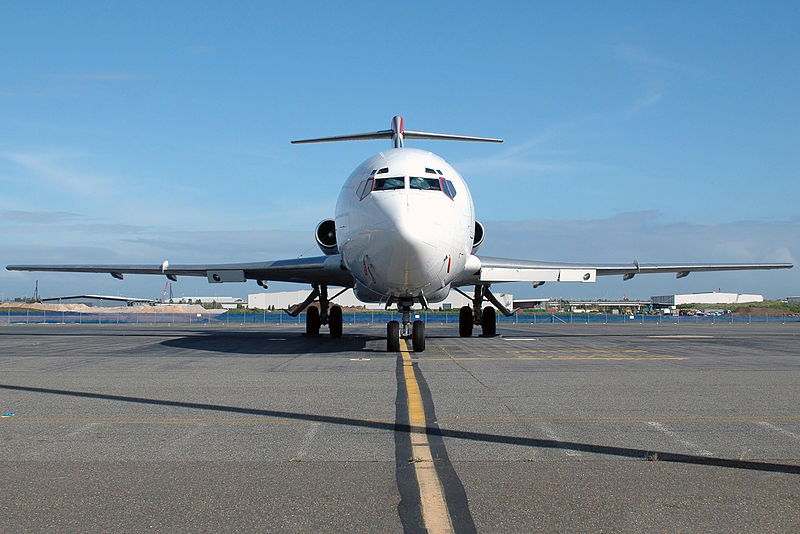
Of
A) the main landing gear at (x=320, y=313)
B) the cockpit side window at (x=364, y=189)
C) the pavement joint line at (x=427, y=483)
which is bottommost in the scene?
the pavement joint line at (x=427, y=483)

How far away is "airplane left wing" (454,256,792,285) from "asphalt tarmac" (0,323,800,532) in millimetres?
10505

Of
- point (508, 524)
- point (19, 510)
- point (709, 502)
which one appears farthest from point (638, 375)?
point (19, 510)

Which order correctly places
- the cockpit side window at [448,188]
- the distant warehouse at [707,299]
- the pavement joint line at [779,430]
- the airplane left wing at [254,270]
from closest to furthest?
1. the pavement joint line at [779,430]
2. the cockpit side window at [448,188]
3. the airplane left wing at [254,270]
4. the distant warehouse at [707,299]

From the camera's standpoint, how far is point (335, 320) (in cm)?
2483

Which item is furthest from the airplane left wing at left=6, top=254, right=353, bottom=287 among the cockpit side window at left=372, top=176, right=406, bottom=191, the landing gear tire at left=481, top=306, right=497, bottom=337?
the landing gear tire at left=481, top=306, right=497, bottom=337

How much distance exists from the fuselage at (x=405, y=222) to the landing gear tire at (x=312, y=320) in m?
7.81

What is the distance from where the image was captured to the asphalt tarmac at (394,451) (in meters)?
4.17

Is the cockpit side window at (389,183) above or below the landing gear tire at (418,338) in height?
above

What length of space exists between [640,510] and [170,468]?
337 centimetres

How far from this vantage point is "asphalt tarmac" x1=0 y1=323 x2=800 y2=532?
4172 millimetres

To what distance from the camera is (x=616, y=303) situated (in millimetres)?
132500

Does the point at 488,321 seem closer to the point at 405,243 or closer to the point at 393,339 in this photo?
the point at 393,339

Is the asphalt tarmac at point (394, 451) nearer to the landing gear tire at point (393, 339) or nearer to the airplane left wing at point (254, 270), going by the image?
the landing gear tire at point (393, 339)

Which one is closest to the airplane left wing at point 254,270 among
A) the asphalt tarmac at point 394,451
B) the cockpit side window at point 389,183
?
the cockpit side window at point 389,183
